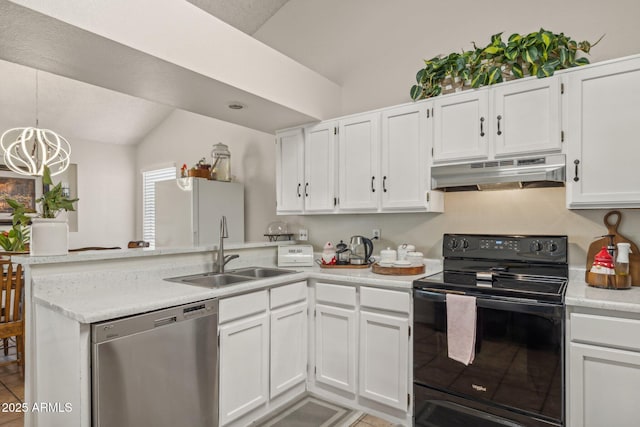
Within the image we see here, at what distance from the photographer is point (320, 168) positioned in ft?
10.3

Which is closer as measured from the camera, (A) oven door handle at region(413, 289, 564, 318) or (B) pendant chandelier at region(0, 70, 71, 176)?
(A) oven door handle at region(413, 289, 564, 318)

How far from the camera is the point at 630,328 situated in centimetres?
166

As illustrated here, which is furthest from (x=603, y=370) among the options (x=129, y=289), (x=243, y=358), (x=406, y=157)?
(x=129, y=289)

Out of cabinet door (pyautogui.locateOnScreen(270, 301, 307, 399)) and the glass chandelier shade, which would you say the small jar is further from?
cabinet door (pyautogui.locateOnScreen(270, 301, 307, 399))

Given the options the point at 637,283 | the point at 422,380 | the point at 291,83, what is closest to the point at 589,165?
the point at 637,283

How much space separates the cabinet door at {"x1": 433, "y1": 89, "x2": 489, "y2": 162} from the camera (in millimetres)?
2334

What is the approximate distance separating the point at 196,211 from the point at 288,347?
6.03ft

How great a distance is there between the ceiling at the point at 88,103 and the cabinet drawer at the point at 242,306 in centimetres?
282

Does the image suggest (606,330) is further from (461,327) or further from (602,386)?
(461,327)

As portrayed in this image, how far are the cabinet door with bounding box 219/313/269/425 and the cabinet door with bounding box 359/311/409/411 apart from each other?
2.14 ft

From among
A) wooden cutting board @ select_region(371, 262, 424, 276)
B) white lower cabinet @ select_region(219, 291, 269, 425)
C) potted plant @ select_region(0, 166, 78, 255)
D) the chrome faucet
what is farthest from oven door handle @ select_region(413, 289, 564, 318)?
potted plant @ select_region(0, 166, 78, 255)

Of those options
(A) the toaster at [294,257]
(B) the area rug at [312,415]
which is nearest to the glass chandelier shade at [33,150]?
(A) the toaster at [294,257]

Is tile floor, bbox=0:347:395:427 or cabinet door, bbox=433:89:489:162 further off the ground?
cabinet door, bbox=433:89:489:162

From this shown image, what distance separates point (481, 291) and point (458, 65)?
1.47m
